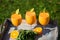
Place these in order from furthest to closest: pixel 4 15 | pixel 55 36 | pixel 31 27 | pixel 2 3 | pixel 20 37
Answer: pixel 2 3 < pixel 4 15 < pixel 31 27 < pixel 55 36 < pixel 20 37

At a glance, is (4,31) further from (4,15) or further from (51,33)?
(4,15)

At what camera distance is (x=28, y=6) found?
151 inches

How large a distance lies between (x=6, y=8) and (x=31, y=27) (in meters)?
1.35

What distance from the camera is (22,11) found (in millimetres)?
3709

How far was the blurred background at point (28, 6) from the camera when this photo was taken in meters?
3.70

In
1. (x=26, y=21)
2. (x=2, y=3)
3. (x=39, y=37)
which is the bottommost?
(x=39, y=37)

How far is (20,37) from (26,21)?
41cm

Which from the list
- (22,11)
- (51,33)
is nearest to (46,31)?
(51,33)

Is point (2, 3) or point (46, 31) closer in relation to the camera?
point (46, 31)

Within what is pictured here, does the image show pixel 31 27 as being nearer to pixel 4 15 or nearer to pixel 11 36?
pixel 11 36

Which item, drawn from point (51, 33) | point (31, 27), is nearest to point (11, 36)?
point (31, 27)

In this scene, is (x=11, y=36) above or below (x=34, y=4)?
below

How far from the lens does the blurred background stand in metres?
3.70

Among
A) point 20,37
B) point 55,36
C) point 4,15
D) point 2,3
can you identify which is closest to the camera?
point 20,37
